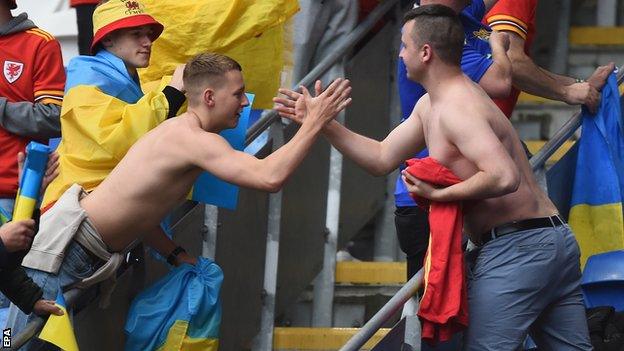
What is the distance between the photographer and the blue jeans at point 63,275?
5.92 metres

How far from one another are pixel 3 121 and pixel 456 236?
2.35 metres

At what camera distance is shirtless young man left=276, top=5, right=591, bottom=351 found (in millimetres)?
5602

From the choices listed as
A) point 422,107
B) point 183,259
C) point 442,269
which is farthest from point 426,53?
point 183,259

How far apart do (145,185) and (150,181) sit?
0.03 m

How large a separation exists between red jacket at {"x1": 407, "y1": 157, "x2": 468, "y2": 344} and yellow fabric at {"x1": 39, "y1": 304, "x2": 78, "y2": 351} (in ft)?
4.19

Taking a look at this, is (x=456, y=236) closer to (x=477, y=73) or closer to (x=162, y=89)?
(x=477, y=73)

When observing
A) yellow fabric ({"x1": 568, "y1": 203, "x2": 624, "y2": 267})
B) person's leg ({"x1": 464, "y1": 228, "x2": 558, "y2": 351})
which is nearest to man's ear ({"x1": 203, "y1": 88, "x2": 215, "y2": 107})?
person's leg ({"x1": 464, "y1": 228, "x2": 558, "y2": 351})

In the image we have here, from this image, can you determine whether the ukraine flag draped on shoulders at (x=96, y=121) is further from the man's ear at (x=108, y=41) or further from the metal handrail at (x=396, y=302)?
the metal handrail at (x=396, y=302)

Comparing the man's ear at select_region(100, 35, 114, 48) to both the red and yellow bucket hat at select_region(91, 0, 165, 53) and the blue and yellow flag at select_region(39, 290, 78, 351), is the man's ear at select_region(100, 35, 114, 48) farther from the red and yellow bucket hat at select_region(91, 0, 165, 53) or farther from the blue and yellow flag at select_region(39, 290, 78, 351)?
the blue and yellow flag at select_region(39, 290, 78, 351)

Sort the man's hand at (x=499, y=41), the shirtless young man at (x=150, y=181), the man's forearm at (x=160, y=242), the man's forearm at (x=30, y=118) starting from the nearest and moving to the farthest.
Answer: the shirtless young man at (x=150, y=181)
the man's hand at (x=499, y=41)
the man's forearm at (x=160, y=242)
the man's forearm at (x=30, y=118)

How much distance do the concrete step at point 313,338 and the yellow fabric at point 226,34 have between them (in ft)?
3.58

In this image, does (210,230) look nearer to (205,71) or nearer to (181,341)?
(181,341)

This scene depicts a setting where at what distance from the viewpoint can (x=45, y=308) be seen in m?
5.71

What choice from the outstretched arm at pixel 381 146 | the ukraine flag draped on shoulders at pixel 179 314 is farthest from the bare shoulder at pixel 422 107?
the ukraine flag draped on shoulders at pixel 179 314
